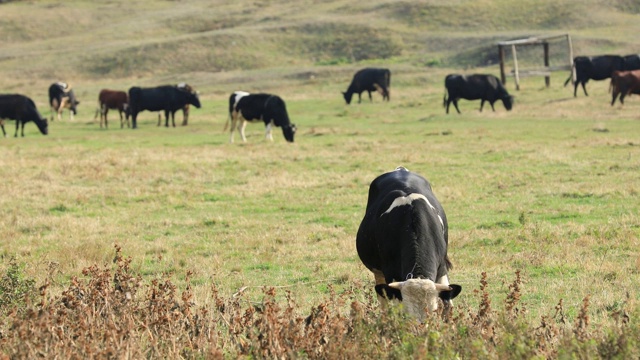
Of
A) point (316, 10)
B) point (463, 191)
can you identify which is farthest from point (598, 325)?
point (316, 10)

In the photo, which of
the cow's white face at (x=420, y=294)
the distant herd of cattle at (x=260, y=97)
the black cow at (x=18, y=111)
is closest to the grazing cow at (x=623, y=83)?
the distant herd of cattle at (x=260, y=97)

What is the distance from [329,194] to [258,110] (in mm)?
13019

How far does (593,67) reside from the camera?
1576 inches

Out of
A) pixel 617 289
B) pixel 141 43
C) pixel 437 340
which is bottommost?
pixel 617 289

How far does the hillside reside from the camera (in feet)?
201

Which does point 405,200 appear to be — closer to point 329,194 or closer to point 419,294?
point 419,294

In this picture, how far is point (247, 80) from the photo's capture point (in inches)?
2124

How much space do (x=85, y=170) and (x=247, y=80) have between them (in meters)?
34.8

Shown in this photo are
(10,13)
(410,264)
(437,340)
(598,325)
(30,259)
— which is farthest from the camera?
(10,13)

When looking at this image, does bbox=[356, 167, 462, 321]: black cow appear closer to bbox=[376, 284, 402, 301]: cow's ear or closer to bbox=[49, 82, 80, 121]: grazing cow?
bbox=[376, 284, 402, 301]: cow's ear

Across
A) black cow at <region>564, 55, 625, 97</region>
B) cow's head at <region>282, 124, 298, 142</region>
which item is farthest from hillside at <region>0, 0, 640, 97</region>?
cow's head at <region>282, 124, 298, 142</region>

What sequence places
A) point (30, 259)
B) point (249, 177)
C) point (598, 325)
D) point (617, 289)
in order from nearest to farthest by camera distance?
point (598, 325) → point (617, 289) → point (30, 259) → point (249, 177)

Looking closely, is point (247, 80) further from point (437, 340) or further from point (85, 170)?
point (437, 340)

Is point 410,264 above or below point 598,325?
above
